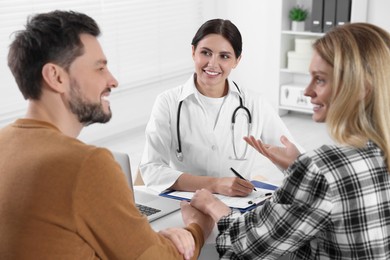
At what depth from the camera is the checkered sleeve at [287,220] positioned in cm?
129

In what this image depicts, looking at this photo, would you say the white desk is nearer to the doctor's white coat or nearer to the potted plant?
the doctor's white coat

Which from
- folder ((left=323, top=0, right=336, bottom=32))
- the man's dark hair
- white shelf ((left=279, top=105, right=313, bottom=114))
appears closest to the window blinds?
white shelf ((left=279, top=105, right=313, bottom=114))

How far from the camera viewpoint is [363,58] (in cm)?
133

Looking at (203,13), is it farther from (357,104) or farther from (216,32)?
(357,104)

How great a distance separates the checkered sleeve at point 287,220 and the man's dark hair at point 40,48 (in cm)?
60

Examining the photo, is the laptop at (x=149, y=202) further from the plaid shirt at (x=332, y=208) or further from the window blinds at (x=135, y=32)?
the window blinds at (x=135, y=32)

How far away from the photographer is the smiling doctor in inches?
97.8

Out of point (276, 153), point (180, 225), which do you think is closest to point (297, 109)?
point (276, 153)

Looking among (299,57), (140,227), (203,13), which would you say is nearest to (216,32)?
(140,227)

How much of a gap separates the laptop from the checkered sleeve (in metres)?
0.53

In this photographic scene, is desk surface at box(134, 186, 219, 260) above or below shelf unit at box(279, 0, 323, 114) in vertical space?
above

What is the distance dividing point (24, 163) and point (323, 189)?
67cm

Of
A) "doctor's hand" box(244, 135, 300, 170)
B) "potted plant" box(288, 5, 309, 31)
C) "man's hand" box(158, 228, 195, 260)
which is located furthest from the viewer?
"potted plant" box(288, 5, 309, 31)

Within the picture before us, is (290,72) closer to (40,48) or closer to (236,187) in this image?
(236,187)
